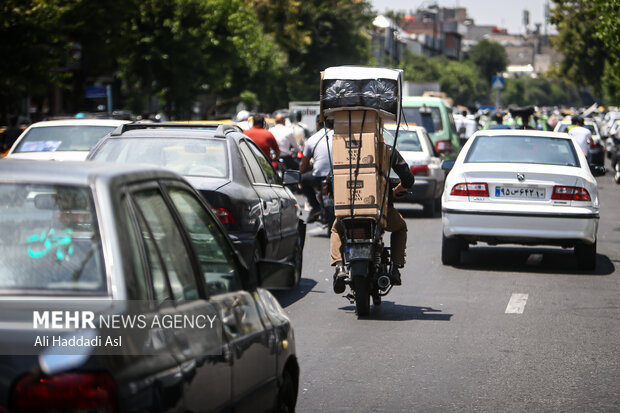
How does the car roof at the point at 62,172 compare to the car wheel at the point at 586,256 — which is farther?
the car wheel at the point at 586,256

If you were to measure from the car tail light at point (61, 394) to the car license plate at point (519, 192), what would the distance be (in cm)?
1003

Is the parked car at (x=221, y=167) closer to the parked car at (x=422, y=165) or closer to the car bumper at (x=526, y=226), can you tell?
the car bumper at (x=526, y=226)

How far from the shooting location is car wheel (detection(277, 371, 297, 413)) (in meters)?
4.91

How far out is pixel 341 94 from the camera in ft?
31.6

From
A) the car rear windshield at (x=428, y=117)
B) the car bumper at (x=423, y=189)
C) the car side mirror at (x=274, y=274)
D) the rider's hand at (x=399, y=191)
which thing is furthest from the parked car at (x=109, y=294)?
the car rear windshield at (x=428, y=117)

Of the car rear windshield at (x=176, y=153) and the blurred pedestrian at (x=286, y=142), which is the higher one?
the car rear windshield at (x=176, y=153)

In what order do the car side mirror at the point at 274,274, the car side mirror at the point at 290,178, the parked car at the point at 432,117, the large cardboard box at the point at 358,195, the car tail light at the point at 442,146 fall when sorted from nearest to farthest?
the car side mirror at the point at 274,274 → the large cardboard box at the point at 358,195 → the car side mirror at the point at 290,178 → the car tail light at the point at 442,146 → the parked car at the point at 432,117

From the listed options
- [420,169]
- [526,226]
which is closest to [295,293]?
[526,226]

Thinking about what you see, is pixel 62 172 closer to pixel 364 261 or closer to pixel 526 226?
pixel 364 261

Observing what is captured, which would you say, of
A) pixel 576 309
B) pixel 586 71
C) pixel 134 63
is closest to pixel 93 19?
pixel 134 63

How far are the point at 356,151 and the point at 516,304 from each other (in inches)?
85.7

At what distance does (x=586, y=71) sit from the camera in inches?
2645

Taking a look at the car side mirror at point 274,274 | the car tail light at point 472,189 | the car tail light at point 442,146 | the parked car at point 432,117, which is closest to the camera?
the car side mirror at point 274,274

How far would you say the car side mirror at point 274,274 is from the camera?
15.3 feet
